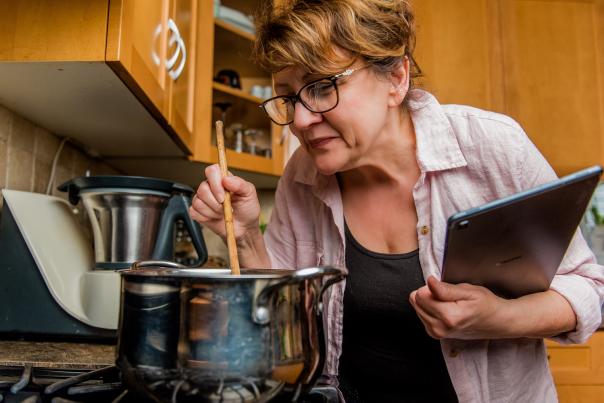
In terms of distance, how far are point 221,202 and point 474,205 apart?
383 millimetres

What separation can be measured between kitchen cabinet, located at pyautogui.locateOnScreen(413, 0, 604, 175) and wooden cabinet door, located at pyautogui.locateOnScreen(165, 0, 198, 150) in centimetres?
87

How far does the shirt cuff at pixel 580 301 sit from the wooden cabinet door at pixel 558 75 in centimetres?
132

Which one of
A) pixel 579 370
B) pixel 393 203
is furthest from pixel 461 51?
pixel 393 203

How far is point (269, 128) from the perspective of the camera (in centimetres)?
197

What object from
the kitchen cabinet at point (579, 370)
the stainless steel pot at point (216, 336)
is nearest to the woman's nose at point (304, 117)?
the stainless steel pot at point (216, 336)

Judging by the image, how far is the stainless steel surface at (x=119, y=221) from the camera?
0.84m

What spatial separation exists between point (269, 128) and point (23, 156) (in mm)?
1090

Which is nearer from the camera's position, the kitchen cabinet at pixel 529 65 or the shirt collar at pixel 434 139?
the shirt collar at pixel 434 139

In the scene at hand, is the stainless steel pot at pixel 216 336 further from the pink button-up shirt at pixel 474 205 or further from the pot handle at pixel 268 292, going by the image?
the pink button-up shirt at pixel 474 205

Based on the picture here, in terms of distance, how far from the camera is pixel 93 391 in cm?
49

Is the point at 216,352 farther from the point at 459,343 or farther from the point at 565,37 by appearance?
the point at 565,37

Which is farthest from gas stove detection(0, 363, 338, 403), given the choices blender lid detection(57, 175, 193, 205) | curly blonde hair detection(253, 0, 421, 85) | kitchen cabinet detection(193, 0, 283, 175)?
kitchen cabinet detection(193, 0, 283, 175)

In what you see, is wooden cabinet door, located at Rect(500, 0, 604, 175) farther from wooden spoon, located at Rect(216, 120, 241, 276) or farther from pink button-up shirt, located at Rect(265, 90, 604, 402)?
wooden spoon, located at Rect(216, 120, 241, 276)

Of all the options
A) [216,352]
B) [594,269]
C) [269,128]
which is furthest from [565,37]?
[216,352]
